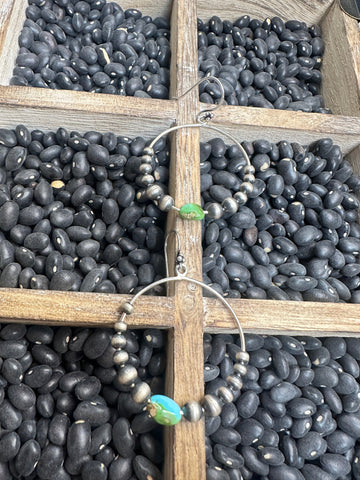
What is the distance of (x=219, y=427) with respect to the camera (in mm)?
773

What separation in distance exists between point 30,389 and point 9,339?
103 millimetres

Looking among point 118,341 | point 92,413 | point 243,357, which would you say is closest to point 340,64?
point 243,357

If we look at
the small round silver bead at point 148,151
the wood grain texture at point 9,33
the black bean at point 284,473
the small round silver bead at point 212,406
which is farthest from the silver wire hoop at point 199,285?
the wood grain texture at point 9,33

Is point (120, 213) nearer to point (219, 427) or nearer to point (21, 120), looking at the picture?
point (21, 120)

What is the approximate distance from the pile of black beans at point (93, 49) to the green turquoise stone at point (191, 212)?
481mm

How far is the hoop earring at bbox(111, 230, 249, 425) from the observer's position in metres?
0.67

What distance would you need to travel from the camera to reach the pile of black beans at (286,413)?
2.48 feet

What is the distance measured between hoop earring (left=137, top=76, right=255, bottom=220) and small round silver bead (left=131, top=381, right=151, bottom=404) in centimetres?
36

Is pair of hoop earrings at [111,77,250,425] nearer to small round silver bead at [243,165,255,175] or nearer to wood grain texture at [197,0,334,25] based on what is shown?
small round silver bead at [243,165,255,175]

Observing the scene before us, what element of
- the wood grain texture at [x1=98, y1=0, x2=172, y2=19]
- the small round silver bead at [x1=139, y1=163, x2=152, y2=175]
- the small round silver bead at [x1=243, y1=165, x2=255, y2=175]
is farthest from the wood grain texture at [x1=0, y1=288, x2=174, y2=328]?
the wood grain texture at [x1=98, y1=0, x2=172, y2=19]

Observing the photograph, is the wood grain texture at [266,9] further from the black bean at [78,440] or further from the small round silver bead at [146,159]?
the black bean at [78,440]

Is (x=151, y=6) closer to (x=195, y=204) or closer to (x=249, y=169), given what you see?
(x=249, y=169)

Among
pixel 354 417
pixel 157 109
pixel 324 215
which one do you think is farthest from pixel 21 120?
pixel 354 417

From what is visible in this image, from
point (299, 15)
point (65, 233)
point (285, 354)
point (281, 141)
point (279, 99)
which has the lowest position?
point (285, 354)
